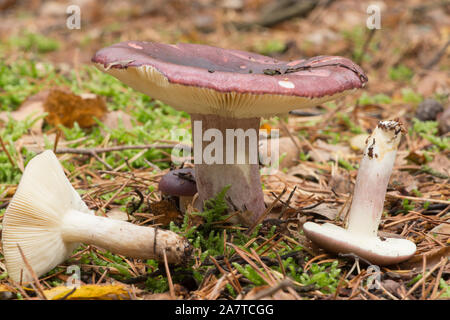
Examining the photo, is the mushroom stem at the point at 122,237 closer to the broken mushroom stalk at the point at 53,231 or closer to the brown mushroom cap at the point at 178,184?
the broken mushroom stalk at the point at 53,231

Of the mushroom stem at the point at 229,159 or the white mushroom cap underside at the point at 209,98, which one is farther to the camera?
the mushroom stem at the point at 229,159

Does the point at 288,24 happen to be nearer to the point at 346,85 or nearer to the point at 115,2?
the point at 115,2

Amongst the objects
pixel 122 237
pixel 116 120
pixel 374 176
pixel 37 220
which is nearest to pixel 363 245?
pixel 374 176

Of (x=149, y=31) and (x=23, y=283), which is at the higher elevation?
(x=149, y=31)

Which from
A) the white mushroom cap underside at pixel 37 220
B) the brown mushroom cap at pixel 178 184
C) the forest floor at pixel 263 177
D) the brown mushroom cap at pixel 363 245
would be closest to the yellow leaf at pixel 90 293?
the forest floor at pixel 263 177

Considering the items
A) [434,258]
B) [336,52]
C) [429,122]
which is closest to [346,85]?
[434,258]

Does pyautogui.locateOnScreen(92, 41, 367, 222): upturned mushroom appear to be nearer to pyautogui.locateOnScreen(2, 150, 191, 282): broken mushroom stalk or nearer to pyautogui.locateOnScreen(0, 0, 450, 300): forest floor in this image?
pyautogui.locateOnScreen(0, 0, 450, 300): forest floor

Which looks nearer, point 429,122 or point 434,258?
point 434,258
